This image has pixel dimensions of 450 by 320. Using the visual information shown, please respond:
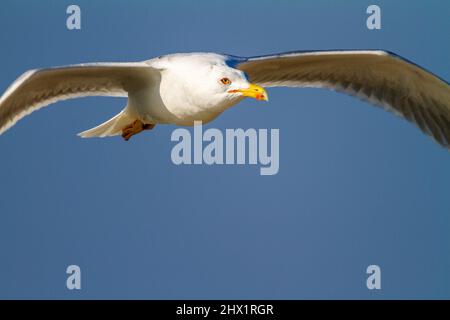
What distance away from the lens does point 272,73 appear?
232 inches

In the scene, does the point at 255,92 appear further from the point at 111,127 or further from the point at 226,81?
the point at 111,127

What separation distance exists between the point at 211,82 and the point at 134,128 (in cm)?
96

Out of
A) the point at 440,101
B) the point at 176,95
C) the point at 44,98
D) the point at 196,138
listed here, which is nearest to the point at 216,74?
the point at 176,95

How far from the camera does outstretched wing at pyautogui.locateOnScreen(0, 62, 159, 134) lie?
525cm

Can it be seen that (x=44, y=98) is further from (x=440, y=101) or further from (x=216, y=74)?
(x=440, y=101)

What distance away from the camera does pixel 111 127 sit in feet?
19.6

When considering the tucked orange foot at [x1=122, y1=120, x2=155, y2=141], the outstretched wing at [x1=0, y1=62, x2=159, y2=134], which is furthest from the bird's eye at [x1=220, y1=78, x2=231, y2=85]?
the tucked orange foot at [x1=122, y1=120, x2=155, y2=141]

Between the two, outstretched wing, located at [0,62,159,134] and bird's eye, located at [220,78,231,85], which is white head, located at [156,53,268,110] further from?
outstretched wing, located at [0,62,159,134]

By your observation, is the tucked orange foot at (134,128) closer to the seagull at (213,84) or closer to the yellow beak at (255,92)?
the seagull at (213,84)

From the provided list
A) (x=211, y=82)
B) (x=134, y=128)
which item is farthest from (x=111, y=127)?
(x=211, y=82)

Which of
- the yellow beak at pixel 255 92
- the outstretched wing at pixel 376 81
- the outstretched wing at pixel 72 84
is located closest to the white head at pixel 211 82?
the yellow beak at pixel 255 92

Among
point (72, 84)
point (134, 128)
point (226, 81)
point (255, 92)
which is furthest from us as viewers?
point (134, 128)

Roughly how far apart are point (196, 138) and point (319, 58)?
0.83m

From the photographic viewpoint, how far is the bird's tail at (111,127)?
19.1ft
